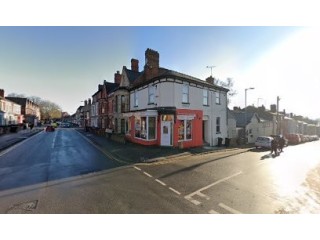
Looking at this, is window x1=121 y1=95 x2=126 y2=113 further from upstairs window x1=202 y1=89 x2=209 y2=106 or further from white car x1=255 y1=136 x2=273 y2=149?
white car x1=255 y1=136 x2=273 y2=149

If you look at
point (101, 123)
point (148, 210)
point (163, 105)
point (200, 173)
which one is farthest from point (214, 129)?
point (101, 123)

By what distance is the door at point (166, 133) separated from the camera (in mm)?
17781

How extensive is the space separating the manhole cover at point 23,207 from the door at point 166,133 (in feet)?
41.6

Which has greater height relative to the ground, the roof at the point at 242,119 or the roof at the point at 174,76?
the roof at the point at 174,76

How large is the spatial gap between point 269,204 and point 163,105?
12.8 metres

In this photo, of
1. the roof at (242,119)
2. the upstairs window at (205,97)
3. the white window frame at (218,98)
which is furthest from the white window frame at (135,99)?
the roof at (242,119)

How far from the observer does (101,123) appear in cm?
3838

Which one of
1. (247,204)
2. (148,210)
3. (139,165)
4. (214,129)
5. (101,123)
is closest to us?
(148,210)

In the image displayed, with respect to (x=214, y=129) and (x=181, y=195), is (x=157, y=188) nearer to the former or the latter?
(x=181, y=195)

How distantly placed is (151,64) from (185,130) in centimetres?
802

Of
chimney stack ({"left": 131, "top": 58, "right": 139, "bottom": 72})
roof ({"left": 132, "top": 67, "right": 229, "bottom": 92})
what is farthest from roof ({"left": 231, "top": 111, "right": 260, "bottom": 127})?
chimney stack ({"left": 131, "top": 58, "right": 139, "bottom": 72})

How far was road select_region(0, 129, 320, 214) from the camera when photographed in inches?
227

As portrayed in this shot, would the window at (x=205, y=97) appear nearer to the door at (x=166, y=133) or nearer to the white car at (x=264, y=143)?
the door at (x=166, y=133)

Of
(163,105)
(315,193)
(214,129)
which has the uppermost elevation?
(163,105)
